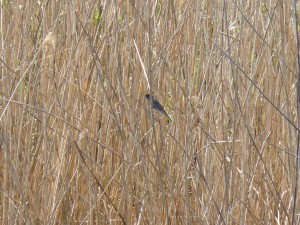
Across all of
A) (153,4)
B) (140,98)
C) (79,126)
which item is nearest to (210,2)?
(153,4)

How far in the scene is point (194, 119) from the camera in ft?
4.14

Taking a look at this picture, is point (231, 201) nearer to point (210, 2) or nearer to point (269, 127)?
point (269, 127)

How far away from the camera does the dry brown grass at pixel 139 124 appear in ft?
4.11

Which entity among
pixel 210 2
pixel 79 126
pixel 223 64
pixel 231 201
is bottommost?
pixel 231 201

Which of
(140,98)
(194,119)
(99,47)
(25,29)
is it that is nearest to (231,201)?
(194,119)

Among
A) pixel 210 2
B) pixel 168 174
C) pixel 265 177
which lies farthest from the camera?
pixel 210 2

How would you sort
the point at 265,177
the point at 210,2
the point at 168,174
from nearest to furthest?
the point at 168,174 < the point at 265,177 < the point at 210,2

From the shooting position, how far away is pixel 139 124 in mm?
1329

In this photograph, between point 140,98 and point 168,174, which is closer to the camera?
point 168,174

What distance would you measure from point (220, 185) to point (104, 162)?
0.27m

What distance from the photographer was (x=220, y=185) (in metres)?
1.31

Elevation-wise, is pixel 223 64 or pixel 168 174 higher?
pixel 223 64

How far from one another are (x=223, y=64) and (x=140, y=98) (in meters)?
0.19

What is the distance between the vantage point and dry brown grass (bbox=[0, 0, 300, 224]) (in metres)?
1.25
